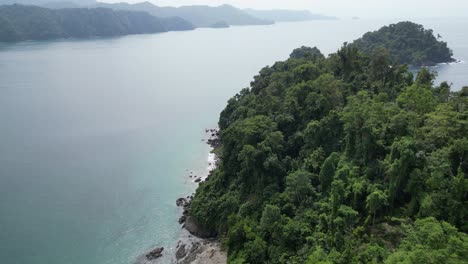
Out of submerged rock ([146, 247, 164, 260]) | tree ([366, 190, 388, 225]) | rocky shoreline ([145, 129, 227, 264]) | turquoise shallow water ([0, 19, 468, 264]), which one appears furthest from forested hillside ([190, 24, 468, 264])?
turquoise shallow water ([0, 19, 468, 264])

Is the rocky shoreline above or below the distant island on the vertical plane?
below

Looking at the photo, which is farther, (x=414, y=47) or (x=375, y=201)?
(x=414, y=47)

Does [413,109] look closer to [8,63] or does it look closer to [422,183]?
[422,183]

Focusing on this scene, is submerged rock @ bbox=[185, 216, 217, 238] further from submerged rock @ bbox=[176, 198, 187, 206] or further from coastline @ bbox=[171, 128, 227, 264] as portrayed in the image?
submerged rock @ bbox=[176, 198, 187, 206]

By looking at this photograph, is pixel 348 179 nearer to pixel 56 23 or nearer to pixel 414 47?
pixel 414 47

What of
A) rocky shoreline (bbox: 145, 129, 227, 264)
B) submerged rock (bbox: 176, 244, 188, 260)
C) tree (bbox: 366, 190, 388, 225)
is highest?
tree (bbox: 366, 190, 388, 225)

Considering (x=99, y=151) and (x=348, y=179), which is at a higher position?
(x=348, y=179)

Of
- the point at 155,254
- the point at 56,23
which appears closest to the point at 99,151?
the point at 155,254
